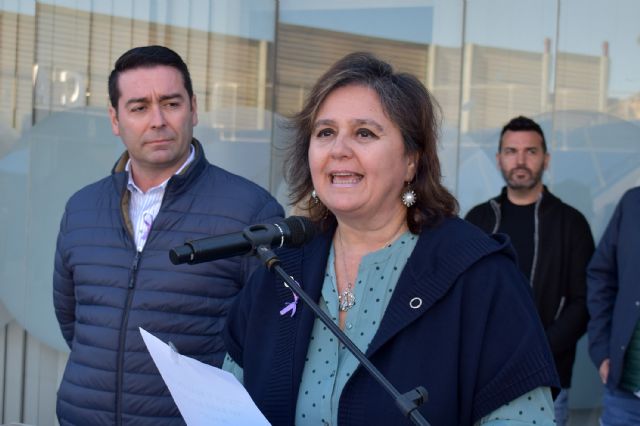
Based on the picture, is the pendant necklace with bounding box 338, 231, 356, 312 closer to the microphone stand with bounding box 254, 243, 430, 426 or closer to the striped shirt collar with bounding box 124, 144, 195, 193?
the microphone stand with bounding box 254, 243, 430, 426

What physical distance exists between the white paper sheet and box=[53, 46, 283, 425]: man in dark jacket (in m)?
1.15

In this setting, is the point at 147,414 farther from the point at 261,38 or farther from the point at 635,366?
the point at 261,38

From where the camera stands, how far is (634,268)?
4.13m

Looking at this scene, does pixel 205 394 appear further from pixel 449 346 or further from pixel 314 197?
pixel 314 197

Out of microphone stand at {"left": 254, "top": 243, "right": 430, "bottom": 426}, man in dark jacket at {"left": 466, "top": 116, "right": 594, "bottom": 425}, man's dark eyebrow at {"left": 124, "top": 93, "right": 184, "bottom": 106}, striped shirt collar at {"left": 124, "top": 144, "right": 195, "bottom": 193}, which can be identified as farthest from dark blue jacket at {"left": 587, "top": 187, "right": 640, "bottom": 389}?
microphone stand at {"left": 254, "top": 243, "right": 430, "bottom": 426}

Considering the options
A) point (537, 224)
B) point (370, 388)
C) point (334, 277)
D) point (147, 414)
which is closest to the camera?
point (370, 388)

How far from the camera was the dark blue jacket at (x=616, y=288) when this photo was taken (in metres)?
4.09

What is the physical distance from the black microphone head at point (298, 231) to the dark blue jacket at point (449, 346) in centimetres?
31

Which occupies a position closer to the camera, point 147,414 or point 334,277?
point 334,277

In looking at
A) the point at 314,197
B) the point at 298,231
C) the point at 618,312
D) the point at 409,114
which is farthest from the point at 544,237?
the point at 298,231

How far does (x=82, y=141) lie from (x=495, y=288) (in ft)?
10.9

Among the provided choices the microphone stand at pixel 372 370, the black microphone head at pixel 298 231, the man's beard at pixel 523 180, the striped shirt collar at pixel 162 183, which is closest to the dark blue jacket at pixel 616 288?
the man's beard at pixel 523 180

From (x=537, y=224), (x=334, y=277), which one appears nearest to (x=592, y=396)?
(x=537, y=224)

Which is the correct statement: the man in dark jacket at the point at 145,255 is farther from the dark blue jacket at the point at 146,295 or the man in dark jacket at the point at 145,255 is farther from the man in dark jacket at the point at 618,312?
the man in dark jacket at the point at 618,312
